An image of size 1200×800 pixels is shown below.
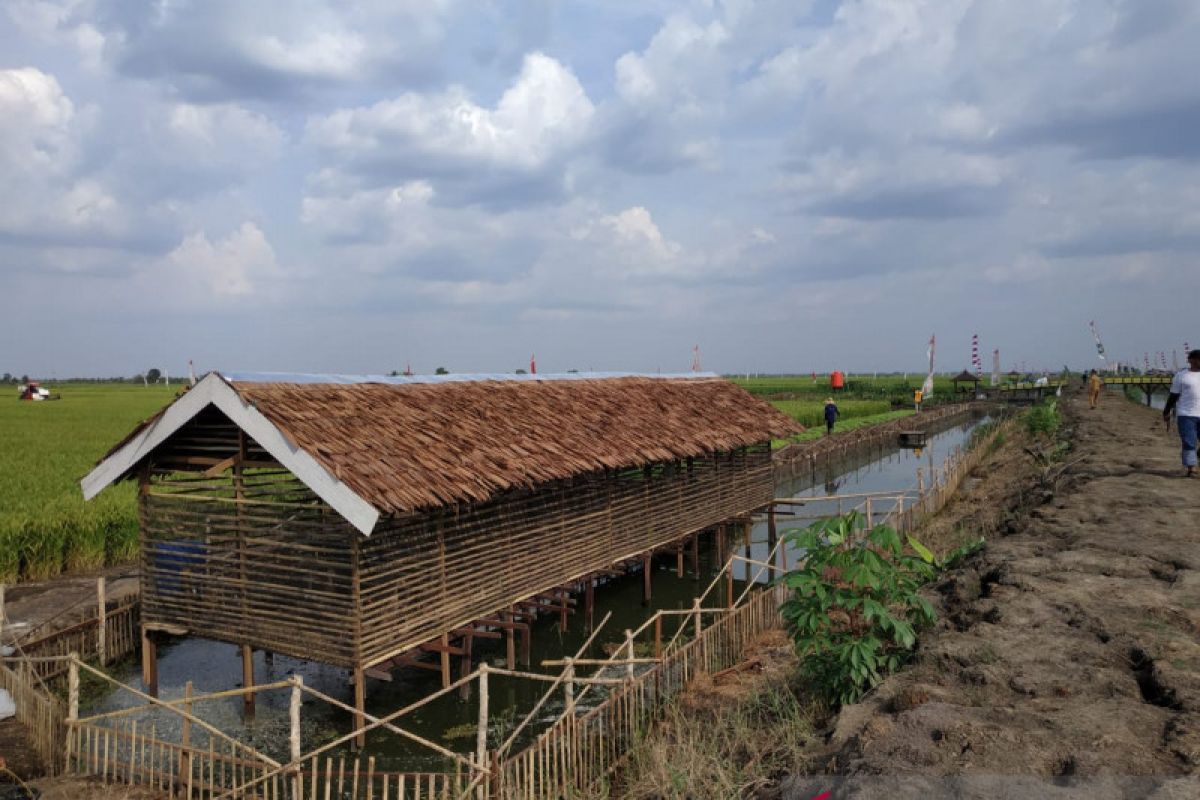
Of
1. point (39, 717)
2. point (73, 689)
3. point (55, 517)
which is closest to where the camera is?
point (73, 689)

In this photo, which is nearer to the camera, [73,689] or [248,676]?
[73,689]

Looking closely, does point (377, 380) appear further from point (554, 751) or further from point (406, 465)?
point (554, 751)

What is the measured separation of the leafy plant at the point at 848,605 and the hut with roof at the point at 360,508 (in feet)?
12.1

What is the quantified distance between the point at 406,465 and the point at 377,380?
2.71 metres

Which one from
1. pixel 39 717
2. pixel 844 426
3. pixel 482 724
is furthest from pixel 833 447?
pixel 39 717

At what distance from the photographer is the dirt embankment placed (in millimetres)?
4410

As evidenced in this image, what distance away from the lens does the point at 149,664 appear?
9.60 m

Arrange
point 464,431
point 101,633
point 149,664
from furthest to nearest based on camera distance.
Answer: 1. point 101,633
2. point 464,431
3. point 149,664

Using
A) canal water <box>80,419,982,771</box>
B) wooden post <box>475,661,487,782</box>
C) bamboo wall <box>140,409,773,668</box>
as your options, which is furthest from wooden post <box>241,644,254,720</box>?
wooden post <box>475,661,487,782</box>

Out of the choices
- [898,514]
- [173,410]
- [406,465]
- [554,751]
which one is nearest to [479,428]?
[406,465]

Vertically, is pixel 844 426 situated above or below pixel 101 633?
above

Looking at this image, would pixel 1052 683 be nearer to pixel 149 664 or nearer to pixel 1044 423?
pixel 149 664

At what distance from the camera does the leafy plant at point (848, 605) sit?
20.0 feet

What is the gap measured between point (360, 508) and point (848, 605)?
4242mm
